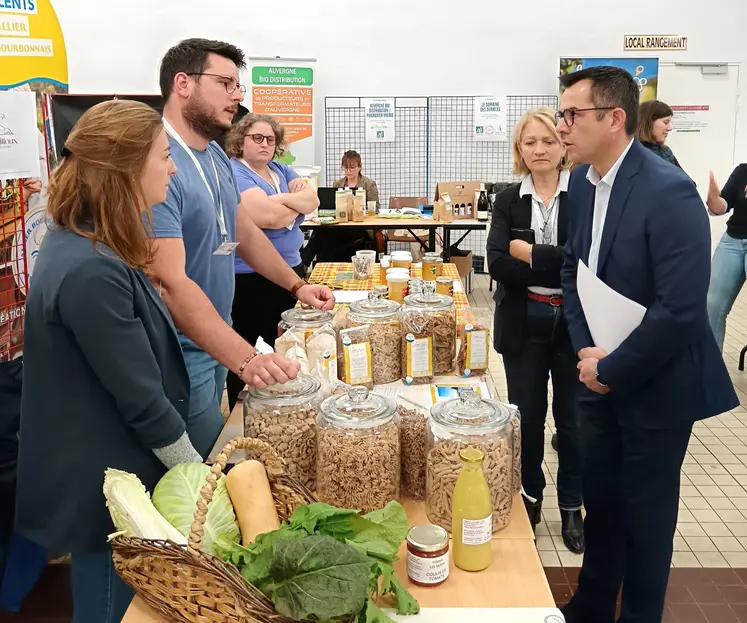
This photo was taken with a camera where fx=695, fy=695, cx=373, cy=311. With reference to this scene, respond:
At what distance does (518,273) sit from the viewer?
265cm

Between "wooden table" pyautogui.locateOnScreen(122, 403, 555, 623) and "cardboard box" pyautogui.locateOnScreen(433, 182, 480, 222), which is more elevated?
"cardboard box" pyautogui.locateOnScreen(433, 182, 480, 222)

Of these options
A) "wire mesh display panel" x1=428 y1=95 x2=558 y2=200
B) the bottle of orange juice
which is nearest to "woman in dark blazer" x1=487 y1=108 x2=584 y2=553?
the bottle of orange juice

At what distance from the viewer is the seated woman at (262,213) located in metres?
3.35

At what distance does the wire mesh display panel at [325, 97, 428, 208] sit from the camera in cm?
831

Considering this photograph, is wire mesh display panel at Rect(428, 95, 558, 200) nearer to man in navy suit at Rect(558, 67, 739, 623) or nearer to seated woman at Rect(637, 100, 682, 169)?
seated woman at Rect(637, 100, 682, 169)

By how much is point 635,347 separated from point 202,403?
1247mm

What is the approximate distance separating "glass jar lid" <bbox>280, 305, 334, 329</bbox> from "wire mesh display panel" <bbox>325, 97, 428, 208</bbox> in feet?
21.1

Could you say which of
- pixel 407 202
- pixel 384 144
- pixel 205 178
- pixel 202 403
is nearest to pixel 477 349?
pixel 202 403

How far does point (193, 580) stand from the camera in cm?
109

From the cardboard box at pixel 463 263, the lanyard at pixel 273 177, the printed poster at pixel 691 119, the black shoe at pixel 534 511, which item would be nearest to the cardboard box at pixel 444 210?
the cardboard box at pixel 463 263

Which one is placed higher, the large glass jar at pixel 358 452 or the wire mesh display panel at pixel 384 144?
the wire mesh display panel at pixel 384 144

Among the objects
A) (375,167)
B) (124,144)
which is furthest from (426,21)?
(124,144)

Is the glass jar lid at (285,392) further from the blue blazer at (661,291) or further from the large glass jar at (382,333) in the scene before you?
the blue blazer at (661,291)

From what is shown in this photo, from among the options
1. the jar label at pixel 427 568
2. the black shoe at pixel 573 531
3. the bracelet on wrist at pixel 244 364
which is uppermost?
the bracelet on wrist at pixel 244 364
